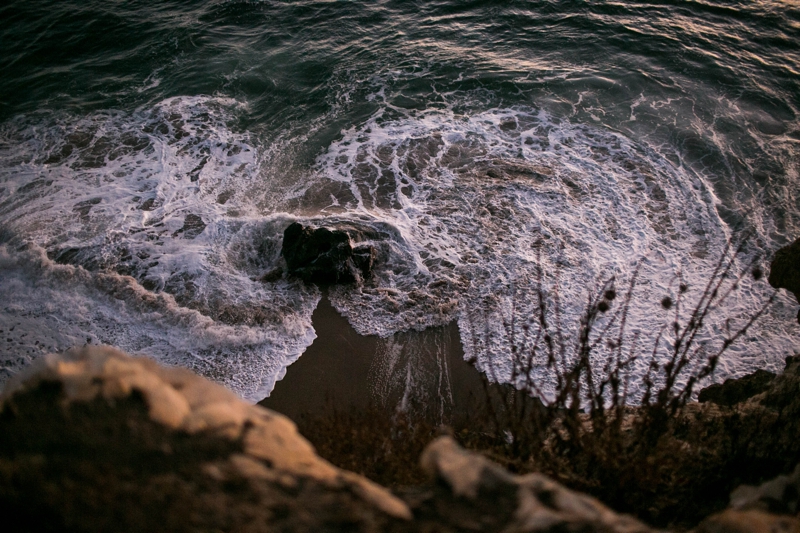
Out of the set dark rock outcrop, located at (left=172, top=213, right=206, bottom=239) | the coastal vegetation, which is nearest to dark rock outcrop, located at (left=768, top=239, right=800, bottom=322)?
the coastal vegetation

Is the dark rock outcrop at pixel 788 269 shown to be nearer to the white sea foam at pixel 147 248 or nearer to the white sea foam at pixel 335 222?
the white sea foam at pixel 335 222

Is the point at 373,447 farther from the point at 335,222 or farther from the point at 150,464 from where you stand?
the point at 335,222

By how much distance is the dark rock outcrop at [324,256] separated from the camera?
8.05 m

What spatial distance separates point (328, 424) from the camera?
4391mm

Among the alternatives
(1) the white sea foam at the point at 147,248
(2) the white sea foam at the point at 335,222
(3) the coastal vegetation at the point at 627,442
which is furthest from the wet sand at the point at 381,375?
(3) the coastal vegetation at the point at 627,442

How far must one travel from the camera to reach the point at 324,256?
8047mm

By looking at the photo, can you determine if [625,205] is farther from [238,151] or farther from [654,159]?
[238,151]

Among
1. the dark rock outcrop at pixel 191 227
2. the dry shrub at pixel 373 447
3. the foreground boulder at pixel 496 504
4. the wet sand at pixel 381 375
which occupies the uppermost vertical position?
the foreground boulder at pixel 496 504

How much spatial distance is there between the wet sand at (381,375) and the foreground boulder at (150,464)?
4.13 metres

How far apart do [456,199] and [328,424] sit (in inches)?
246

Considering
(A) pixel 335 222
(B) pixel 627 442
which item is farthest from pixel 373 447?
(A) pixel 335 222

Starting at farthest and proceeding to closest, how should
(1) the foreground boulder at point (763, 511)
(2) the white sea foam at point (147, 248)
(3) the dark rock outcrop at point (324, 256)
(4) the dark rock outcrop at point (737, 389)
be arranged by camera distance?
(3) the dark rock outcrop at point (324, 256)
(2) the white sea foam at point (147, 248)
(4) the dark rock outcrop at point (737, 389)
(1) the foreground boulder at point (763, 511)

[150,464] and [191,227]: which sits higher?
[150,464]

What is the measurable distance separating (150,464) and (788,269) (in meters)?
7.41
